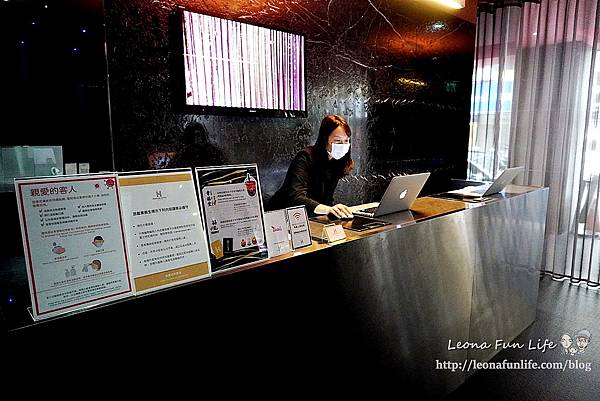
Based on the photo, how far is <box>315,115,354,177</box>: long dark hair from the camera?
268 centimetres

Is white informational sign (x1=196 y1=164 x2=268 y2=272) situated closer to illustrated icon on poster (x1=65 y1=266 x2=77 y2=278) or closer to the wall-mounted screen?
illustrated icon on poster (x1=65 y1=266 x2=77 y2=278)

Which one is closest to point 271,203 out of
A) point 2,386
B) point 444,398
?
point 444,398

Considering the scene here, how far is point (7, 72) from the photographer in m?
2.01

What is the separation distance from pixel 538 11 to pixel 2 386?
15.9 ft

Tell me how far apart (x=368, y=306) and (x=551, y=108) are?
3.42 m

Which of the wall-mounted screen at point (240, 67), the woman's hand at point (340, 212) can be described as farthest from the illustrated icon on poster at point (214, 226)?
the wall-mounted screen at point (240, 67)

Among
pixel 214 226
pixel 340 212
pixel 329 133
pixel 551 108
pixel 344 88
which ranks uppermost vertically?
pixel 344 88

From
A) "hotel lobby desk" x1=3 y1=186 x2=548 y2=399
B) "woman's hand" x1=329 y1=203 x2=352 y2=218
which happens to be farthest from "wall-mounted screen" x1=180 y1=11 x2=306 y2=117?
"hotel lobby desk" x1=3 y1=186 x2=548 y2=399

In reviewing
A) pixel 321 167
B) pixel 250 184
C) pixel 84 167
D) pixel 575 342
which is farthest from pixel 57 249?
pixel 575 342

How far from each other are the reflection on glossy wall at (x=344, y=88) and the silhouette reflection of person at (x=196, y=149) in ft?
0.12

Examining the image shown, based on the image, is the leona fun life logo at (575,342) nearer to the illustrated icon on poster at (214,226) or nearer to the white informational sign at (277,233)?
the white informational sign at (277,233)

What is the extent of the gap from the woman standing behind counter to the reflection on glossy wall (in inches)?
9.0

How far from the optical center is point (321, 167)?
280cm

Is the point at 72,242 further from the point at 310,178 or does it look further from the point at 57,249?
the point at 310,178
